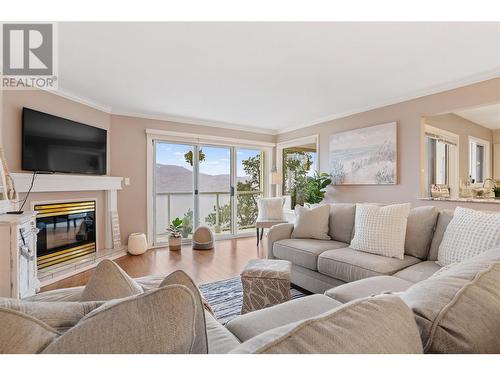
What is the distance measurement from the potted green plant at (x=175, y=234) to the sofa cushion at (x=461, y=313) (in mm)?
4162

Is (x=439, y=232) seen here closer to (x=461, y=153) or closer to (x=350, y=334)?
(x=350, y=334)

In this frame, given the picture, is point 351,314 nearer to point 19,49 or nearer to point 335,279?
point 335,279

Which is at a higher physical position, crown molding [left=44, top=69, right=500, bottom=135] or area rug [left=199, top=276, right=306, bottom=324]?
crown molding [left=44, top=69, right=500, bottom=135]

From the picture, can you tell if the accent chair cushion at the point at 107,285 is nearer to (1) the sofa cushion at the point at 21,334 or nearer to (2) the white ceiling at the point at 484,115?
(1) the sofa cushion at the point at 21,334

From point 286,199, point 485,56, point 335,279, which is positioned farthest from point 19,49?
point 286,199

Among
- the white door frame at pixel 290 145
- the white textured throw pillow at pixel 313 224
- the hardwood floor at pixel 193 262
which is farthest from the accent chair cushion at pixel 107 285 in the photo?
the white door frame at pixel 290 145

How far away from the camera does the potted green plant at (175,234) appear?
4449 millimetres

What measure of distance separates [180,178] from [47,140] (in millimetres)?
2132

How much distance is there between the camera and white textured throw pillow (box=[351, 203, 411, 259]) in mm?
2193

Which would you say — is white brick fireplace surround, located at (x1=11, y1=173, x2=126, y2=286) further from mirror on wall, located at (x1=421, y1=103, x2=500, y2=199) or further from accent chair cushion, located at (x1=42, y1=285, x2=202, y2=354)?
mirror on wall, located at (x1=421, y1=103, x2=500, y2=199)

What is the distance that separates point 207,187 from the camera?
5207 mm

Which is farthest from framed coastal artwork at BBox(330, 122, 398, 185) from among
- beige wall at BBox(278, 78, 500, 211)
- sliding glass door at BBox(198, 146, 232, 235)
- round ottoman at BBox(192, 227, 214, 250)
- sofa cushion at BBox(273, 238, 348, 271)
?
round ottoman at BBox(192, 227, 214, 250)

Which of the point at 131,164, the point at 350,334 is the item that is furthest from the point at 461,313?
the point at 131,164

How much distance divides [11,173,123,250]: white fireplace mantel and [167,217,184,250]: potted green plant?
3.01 feet
